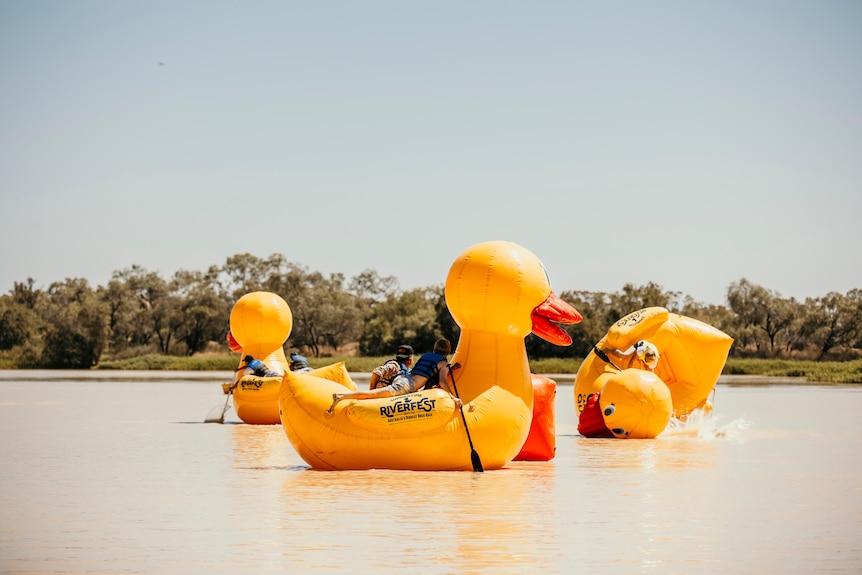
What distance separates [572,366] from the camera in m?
40.7

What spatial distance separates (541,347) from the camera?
43.8 m

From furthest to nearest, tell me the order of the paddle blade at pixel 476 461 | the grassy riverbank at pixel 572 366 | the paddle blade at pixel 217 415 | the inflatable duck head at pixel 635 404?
the grassy riverbank at pixel 572 366 < the paddle blade at pixel 217 415 < the inflatable duck head at pixel 635 404 < the paddle blade at pixel 476 461

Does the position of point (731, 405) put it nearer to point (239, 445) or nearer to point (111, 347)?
point (239, 445)

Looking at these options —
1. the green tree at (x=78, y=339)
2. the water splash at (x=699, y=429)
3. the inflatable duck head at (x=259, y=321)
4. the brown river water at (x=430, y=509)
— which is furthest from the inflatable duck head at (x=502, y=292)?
the green tree at (x=78, y=339)

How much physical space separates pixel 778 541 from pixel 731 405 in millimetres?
15790

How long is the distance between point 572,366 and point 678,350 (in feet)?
86.8

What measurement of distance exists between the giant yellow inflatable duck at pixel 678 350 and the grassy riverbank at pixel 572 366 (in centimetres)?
2216

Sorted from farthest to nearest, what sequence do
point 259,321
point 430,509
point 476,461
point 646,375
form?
point 259,321
point 646,375
point 476,461
point 430,509

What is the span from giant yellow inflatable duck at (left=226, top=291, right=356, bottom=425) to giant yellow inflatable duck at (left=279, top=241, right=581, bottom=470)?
18.9 ft

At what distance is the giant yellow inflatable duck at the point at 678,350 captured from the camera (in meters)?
14.0

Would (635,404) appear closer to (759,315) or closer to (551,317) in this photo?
(551,317)

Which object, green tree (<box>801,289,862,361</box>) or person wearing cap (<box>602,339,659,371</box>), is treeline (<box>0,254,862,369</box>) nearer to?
green tree (<box>801,289,862,361</box>)

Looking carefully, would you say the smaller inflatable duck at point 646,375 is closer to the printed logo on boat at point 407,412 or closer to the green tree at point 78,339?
the printed logo on boat at point 407,412

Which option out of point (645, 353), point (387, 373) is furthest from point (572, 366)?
point (387, 373)
